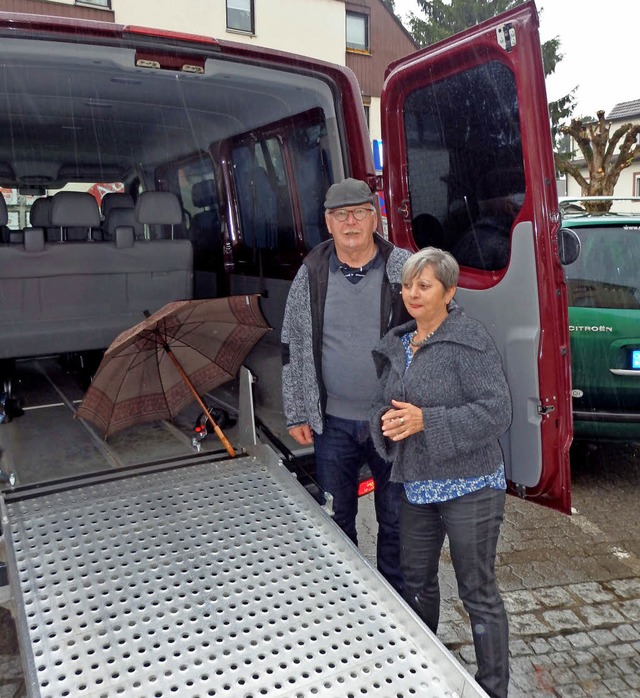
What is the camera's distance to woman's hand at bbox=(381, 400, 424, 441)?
2174 millimetres

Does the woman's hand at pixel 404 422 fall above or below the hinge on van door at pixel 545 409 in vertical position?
above

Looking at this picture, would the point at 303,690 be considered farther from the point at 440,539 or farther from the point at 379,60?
the point at 379,60

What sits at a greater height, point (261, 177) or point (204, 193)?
point (204, 193)

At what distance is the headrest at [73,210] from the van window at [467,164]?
275 cm

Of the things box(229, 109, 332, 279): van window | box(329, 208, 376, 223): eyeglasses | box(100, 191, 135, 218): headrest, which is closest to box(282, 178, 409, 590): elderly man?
box(329, 208, 376, 223): eyeglasses

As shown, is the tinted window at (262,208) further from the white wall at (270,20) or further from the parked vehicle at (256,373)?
the white wall at (270,20)

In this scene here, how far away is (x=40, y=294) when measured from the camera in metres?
4.78

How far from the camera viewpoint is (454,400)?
222 cm

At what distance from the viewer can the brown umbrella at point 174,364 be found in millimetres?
3285

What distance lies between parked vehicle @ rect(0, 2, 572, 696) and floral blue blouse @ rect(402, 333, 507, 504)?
25cm

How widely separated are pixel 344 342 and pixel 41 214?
410cm

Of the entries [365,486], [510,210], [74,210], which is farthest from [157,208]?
[510,210]

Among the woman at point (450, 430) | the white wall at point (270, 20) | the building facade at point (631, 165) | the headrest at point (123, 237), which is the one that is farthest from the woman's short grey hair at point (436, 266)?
the building facade at point (631, 165)

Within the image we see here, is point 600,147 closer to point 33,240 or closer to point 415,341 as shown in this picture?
point 33,240
